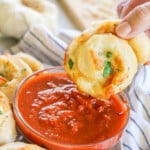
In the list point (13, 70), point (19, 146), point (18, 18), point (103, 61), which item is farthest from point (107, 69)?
point (18, 18)

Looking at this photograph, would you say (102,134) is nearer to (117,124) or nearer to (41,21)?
(117,124)

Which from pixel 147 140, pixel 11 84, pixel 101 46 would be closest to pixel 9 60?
pixel 11 84

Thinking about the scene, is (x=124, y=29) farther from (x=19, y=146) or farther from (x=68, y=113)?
(x=19, y=146)

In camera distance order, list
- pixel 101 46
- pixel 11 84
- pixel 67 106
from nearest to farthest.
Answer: pixel 101 46 → pixel 67 106 → pixel 11 84

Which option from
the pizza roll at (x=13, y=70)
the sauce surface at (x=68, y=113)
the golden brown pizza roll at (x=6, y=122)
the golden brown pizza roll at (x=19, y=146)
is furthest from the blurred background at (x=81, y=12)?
the golden brown pizza roll at (x=19, y=146)

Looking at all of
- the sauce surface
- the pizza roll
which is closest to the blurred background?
the pizza roll

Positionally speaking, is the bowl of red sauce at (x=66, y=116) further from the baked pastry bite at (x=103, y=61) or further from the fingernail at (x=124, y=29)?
the fingernail at (x=124, y=29)
